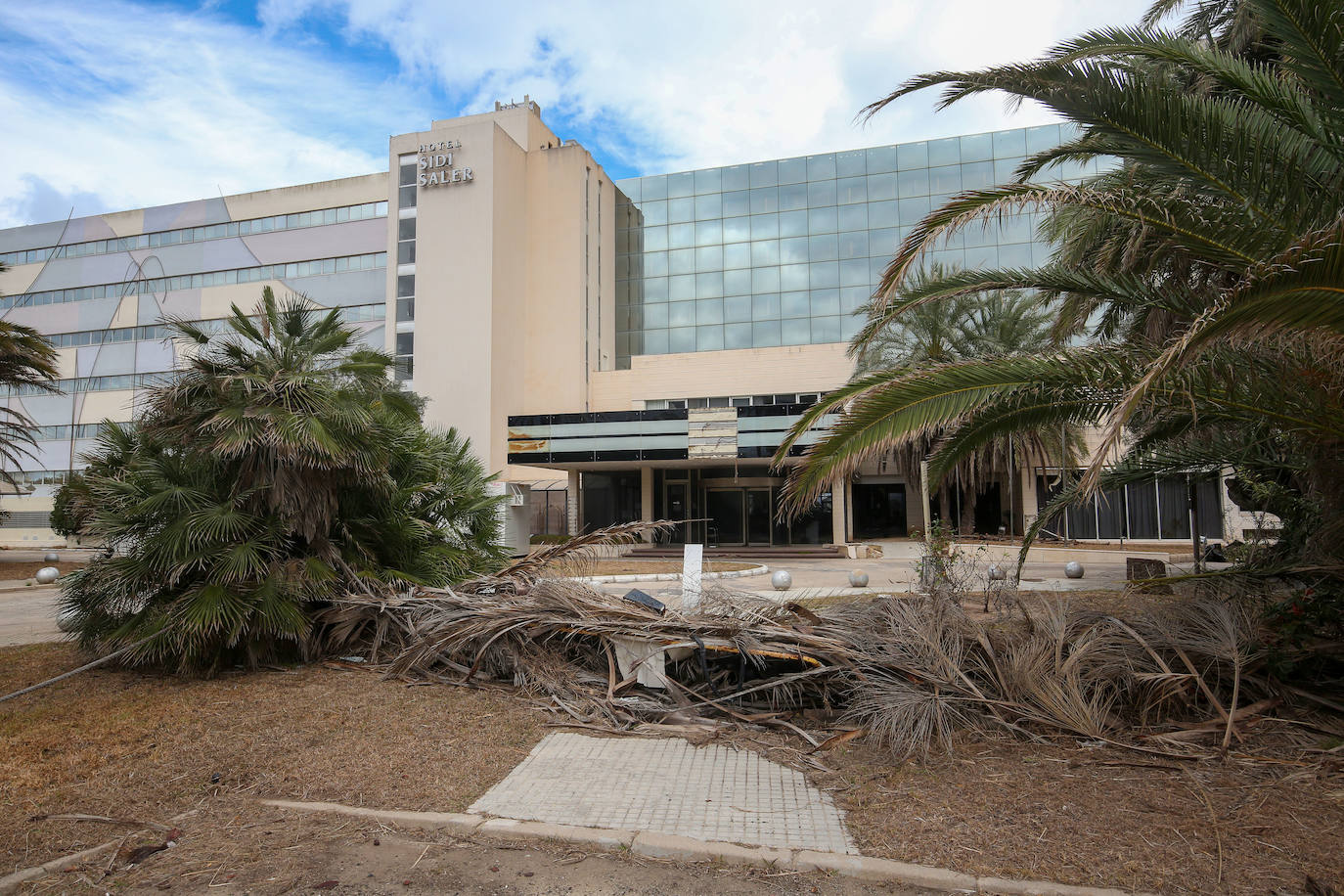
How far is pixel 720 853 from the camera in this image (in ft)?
13.0

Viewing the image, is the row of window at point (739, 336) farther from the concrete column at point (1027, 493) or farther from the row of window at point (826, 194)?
the concrete column at point (1027, 493)

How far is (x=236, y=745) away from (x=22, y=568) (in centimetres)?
Result: 2663

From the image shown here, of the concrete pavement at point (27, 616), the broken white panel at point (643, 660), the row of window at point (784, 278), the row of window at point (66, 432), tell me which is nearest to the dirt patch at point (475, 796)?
the broken white panel at point (643, 660)

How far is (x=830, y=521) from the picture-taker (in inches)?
1273

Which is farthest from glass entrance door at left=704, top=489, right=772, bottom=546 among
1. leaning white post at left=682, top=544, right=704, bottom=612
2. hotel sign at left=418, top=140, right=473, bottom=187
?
leaning white post at left=682, top=544, right=704, bottom=612

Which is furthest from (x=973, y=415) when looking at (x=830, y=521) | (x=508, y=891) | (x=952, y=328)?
(x=830, y=521)

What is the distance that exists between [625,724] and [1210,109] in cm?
609

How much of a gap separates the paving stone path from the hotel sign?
37017 mm

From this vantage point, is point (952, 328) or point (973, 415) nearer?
point (973, 415)

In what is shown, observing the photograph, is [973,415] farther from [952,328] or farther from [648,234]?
[648,234]

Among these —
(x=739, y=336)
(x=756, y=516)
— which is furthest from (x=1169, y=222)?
(x=739, y=336)

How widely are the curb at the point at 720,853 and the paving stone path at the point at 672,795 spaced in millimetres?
103

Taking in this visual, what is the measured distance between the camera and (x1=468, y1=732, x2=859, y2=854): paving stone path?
423cm

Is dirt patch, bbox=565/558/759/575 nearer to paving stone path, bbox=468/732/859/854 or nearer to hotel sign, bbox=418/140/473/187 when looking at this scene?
paving stone path, bbox=468/732/859/854
